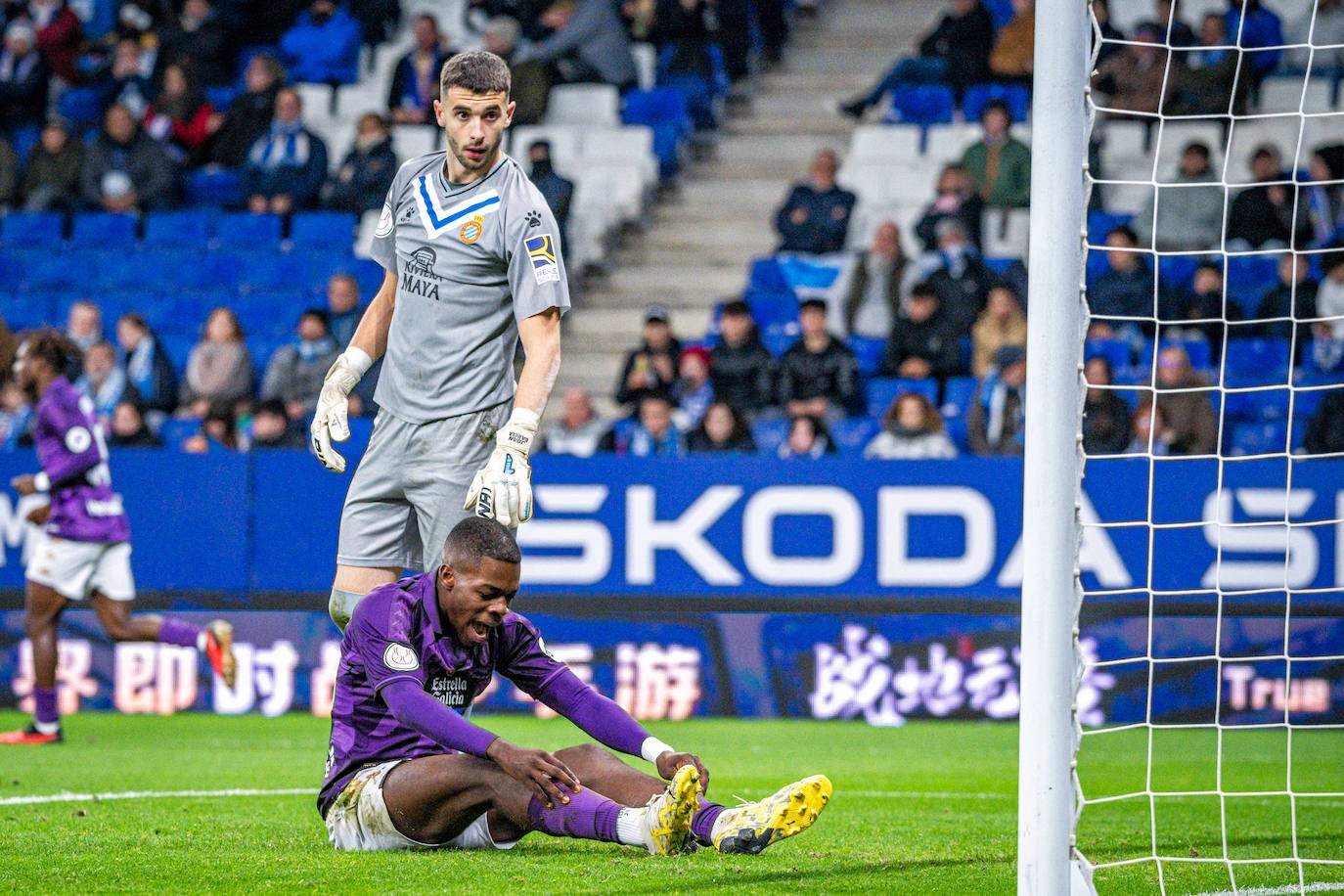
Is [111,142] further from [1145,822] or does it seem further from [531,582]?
[1145,822]

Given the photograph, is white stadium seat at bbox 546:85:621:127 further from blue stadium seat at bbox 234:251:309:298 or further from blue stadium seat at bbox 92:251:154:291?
blue stadium seat at bbox 92:251:154:291

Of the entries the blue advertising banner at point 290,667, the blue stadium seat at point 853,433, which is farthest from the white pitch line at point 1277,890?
the blue stadium seat at point 853,433

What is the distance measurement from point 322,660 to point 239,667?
50cm

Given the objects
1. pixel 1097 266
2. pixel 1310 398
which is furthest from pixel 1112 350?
pixel 1310 398

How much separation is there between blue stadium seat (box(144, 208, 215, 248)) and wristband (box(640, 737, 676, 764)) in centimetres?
1047

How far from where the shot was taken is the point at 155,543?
1045 cm

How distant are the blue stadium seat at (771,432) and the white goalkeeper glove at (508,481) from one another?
20.8 feet

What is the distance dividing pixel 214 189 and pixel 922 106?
19.3 feet

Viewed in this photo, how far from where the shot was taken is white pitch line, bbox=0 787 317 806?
21.2 feet

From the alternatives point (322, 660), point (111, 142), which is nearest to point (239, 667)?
point (322, 660)

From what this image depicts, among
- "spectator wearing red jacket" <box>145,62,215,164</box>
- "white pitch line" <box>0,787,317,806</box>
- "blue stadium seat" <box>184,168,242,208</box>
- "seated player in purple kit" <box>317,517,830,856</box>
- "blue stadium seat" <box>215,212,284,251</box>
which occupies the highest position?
"spectator wearing red jacket" <box>145,62,215,164</box>

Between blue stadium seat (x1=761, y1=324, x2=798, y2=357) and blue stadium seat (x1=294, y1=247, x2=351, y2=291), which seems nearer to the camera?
blue stadium seat (x1=761, y1=324, x2=798, y2=357)

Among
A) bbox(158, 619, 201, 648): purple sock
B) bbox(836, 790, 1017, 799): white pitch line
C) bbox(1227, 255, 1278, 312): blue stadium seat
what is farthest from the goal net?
bbox(158, 619, 201, 648): purple sock

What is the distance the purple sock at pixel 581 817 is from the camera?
468cm
